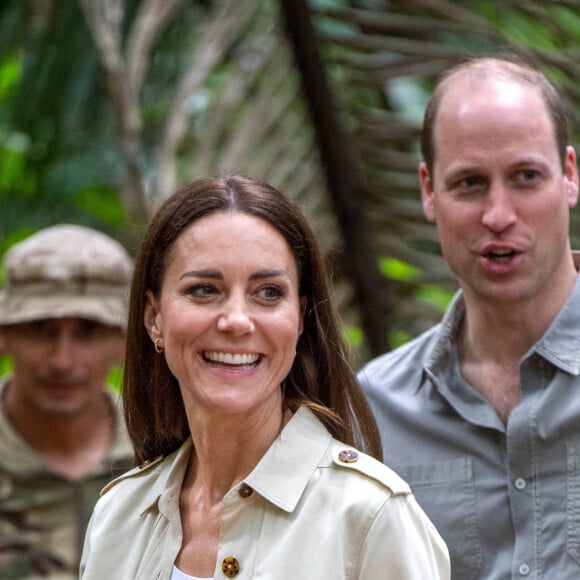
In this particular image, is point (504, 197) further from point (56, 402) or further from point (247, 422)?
point (56, 402)

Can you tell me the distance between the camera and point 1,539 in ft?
15.9

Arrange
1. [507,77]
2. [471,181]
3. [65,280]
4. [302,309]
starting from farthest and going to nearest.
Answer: [65,280] < [507,77] < [471,181] < [302,309]

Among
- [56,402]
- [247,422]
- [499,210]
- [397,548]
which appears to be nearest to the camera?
[397,548]

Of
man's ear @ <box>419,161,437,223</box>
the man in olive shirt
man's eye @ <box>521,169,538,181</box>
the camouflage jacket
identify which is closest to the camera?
the man in olive shirt

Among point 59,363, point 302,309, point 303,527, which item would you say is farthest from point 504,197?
point 59,363

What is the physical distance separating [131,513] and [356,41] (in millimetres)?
3765

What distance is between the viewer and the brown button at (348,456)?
2.97 metres

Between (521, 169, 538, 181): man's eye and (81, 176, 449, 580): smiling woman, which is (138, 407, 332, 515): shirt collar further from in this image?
(521, 169, 538, 181): man's eye

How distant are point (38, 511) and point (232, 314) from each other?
2.23 meters

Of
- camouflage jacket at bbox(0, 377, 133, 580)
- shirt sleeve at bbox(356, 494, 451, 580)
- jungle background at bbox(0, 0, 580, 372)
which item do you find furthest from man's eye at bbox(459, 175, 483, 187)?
jungle background at bbox(0, 0, 580, 372)

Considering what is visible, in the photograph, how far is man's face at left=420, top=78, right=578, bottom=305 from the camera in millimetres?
3732

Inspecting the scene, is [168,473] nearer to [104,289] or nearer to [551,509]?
[551,509]

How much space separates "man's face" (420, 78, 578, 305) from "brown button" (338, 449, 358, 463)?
930 millimetres

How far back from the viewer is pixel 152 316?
322 cm
